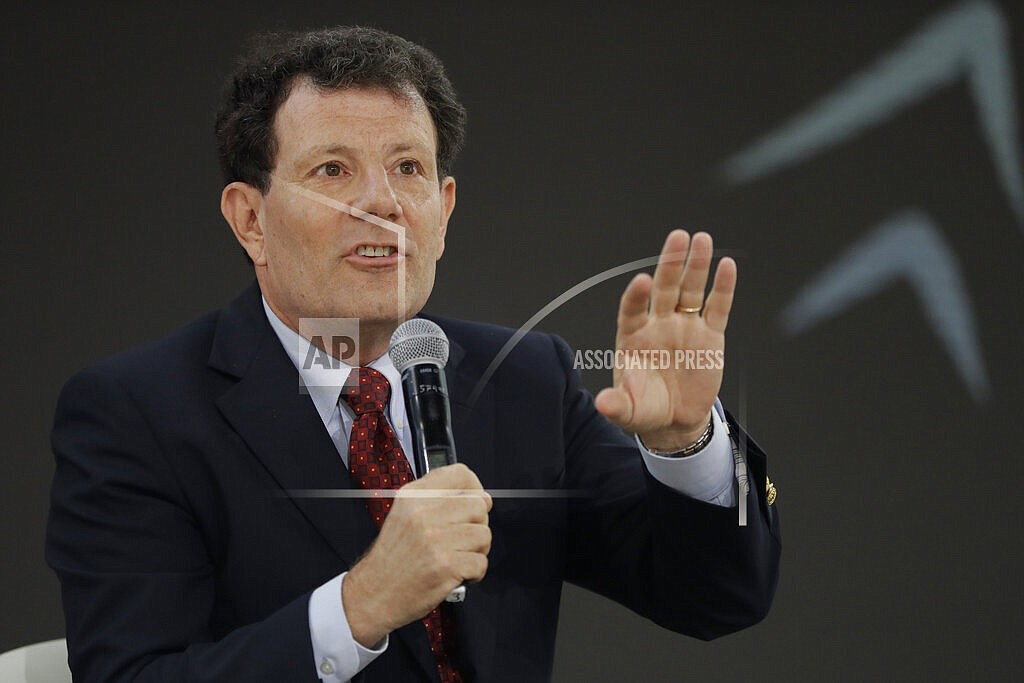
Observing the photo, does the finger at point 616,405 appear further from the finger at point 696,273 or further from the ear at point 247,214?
the ear at point 247,214

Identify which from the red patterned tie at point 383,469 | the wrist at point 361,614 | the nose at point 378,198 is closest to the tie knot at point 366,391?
the red patterned tie at point 383,469

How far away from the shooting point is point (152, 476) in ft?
5.80

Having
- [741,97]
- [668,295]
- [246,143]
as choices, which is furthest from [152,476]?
[741,97]

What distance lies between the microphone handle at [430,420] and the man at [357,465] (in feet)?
0.16

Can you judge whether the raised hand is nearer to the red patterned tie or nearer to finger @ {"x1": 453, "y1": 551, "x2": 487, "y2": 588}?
finger @ {"x1": 453, "y1": 551, "x2": 487, "y2": 588}

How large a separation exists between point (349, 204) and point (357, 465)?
420 millimetres

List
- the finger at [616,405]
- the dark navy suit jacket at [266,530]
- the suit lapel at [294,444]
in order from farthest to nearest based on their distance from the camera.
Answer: the suit lapel at [294,444] < the dark navy suit jacket at [266,530] < the finger at [616,405]

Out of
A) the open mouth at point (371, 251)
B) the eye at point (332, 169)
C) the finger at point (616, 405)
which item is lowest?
the finger at point (616, 405)

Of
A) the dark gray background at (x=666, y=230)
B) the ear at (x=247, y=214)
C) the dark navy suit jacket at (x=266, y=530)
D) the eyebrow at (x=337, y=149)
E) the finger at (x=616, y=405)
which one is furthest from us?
the dark gray background at (x=666, y=230)

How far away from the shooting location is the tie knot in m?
1.88

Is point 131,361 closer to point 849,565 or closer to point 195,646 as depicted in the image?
point 195,646

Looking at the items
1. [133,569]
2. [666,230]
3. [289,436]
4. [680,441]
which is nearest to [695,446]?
[680,441]

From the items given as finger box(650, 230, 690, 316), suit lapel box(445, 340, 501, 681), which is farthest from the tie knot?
finger box(650, 230, 690, 316)

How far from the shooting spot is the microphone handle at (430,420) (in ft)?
5.00
